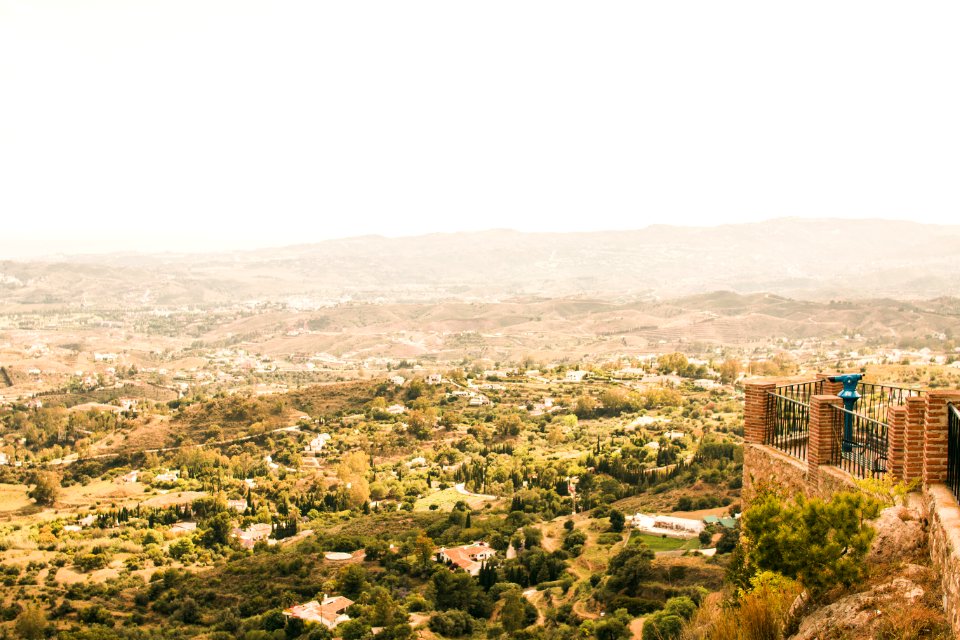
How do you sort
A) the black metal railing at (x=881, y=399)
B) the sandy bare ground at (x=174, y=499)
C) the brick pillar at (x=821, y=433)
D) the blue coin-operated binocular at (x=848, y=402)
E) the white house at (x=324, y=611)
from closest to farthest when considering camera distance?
the brick pillar at (x=821, y=433) < the blue coin-operated binocular at (x=848, y=402) < the black metal railing at (x=881, y=399) < the white house at (x=324, y=611) < the sandy bare ground at (x=174, y=499)

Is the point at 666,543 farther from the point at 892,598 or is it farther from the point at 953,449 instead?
the point at 892,598

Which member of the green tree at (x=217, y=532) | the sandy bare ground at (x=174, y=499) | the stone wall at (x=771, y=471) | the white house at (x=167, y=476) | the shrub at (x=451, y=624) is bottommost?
the white house at (x=167, y=476)

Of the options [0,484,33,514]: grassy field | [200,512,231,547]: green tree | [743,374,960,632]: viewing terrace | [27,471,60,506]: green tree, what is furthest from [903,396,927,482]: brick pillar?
[27,471,60,506]: green tree

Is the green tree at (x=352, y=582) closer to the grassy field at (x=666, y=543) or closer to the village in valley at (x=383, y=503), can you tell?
the village in valley at (x=383, y=503)

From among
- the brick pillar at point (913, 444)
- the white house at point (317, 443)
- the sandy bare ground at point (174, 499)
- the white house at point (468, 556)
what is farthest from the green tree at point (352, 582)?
the white house at point (317, 443)

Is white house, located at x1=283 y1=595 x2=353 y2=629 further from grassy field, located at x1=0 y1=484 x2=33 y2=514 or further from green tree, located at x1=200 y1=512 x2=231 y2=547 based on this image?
grassy field, located at x1=0 y1=484 x2=33 y2=514

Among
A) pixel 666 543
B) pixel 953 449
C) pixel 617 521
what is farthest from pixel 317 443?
pixel 953 449
